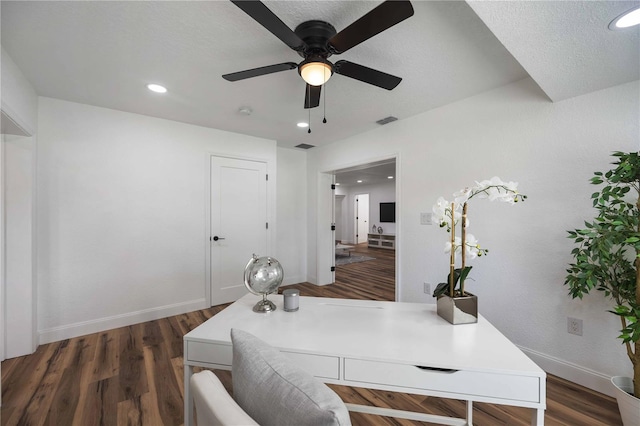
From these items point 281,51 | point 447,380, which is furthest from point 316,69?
point 447,380

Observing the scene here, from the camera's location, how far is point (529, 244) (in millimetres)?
2135

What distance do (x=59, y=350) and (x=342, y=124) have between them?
373 centimetres

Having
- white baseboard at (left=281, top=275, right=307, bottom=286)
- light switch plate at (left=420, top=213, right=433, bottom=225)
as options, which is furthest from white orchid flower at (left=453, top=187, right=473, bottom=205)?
white baseboard at (left=281, top=275, right=307, bottom=286)

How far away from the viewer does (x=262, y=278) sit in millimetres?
1429

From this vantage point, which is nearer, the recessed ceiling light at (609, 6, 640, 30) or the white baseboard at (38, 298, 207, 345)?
the recessed ceiling light at (609, 6, 640, 30)

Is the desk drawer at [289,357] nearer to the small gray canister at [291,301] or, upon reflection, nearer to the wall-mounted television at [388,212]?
the small gray canister at [291,301]

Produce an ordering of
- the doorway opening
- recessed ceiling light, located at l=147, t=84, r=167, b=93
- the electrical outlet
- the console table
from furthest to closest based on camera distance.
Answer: the console table
the doorway opening
recessed ceiling light, located at l=147, t=84, r=167, b=93
the electrical outlet

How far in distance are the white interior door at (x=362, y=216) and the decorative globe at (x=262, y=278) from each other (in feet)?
30.0

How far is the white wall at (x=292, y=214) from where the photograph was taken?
445cm

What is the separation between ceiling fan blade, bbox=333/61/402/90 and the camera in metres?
1.56

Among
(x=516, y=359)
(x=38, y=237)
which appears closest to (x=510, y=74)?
(x=516, y=359)

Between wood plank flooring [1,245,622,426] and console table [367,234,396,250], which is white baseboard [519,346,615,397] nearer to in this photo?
wood plank flooring [1,245,622,426]

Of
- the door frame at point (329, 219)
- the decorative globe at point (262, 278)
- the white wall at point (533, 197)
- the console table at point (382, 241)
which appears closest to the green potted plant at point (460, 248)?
the decorative globe at point (262, 278)

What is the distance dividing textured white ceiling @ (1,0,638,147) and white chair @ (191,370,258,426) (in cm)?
175
